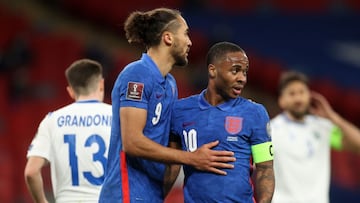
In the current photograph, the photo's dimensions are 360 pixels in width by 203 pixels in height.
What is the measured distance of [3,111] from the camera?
1270cm

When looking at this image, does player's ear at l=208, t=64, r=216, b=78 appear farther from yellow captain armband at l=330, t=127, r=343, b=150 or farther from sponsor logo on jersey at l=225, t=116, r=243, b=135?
yellow captain armband at l=330, t=127, r=343, b=150

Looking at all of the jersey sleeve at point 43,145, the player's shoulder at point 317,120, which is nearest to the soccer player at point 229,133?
the jersey sleeve at point 43,145

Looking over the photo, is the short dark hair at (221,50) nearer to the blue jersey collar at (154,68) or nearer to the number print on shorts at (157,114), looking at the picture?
the blue jersey collar at (154,68)

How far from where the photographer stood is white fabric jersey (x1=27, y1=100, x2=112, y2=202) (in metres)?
6.16

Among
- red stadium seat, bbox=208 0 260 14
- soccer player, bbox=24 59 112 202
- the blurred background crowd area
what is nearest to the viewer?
soccer player, bbox=24 59 112 202

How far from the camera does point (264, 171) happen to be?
5211mm

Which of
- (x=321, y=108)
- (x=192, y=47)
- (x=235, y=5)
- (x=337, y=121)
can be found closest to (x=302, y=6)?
(x=235, y=5)

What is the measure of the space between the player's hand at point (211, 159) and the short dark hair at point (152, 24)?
769 mm

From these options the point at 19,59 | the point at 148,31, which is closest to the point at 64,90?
the point at 19,59

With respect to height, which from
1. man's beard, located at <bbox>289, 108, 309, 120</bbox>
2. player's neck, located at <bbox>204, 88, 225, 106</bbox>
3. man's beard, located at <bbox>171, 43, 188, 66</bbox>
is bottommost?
man's beard, located at <bbox>289, 108, 309, 120</bbox>

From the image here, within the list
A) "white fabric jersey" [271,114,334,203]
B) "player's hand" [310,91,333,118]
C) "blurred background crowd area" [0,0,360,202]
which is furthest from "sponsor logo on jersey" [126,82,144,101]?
"blurred background crowd area" [0,0,360,202]

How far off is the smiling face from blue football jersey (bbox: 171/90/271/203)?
0.09 meters

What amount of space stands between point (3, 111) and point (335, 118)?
21.0 ft

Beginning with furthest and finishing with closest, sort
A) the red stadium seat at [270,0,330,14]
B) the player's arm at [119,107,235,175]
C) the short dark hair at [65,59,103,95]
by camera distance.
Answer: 1. the red stadium seat at [270,0,330,14]
2. the short dark hair at [65,59,103,95]
3. the player's arm at [119,107,235,175]
